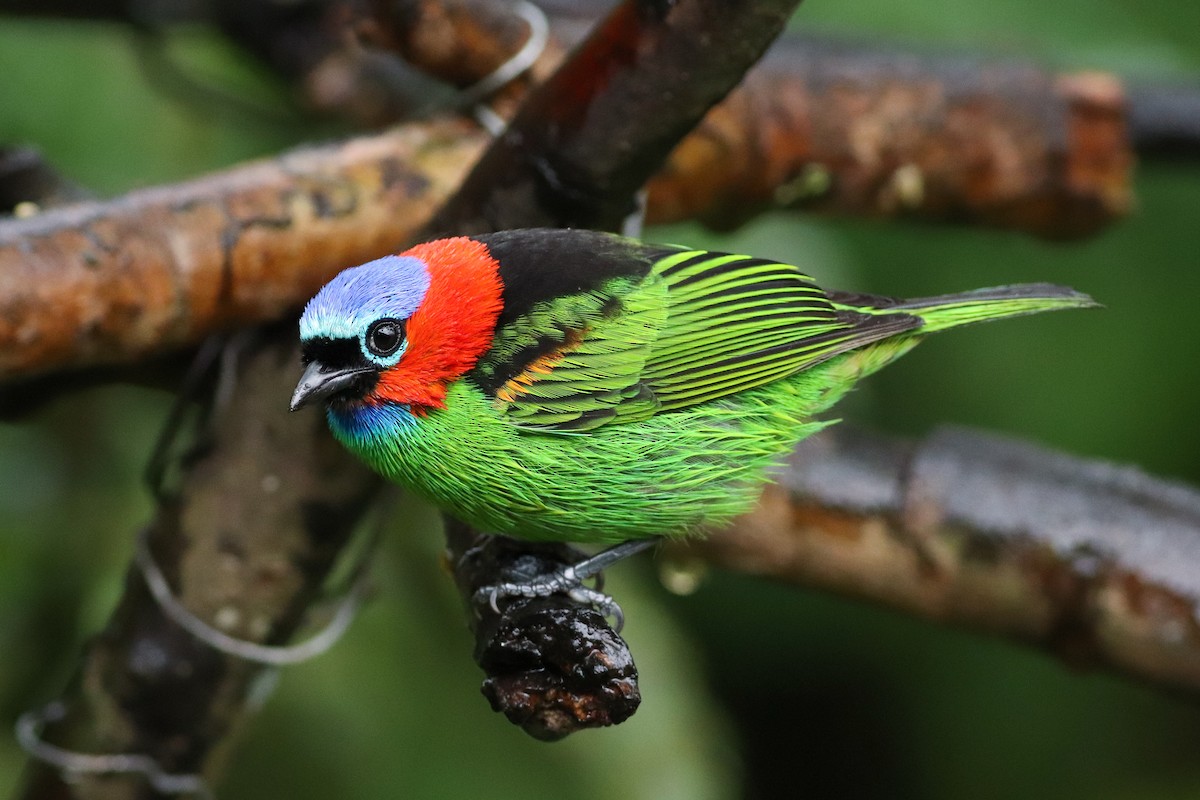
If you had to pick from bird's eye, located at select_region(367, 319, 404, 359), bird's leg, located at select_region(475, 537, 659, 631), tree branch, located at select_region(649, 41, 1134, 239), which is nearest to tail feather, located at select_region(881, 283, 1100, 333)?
bird's leg, located at select_region(475, 537, 659, 631)

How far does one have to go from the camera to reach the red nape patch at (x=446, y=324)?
2.20 meters

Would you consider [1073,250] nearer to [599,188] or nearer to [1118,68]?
[1118,68]

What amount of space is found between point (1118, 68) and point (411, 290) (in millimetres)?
3366

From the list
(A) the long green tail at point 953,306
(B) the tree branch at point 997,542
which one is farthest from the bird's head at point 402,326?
(B) the tree branch at point 997,542

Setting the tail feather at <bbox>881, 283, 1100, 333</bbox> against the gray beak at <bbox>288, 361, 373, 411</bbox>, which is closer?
the gray beak at <bbox>288, 361, 373, 411</bbox>

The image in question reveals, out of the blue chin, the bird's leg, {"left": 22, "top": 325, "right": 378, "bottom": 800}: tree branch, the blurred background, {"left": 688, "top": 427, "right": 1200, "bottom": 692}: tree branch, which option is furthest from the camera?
the blurred background

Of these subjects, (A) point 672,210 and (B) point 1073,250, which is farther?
(B) point 1073,250

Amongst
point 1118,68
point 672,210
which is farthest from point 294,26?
point 1118,68

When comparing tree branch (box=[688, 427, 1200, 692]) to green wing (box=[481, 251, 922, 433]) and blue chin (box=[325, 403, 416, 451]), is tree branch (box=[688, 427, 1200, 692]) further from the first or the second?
blue chin (box=[325, 403, 416, 451])

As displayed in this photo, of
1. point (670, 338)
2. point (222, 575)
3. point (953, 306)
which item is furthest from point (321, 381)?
point (953, 306)

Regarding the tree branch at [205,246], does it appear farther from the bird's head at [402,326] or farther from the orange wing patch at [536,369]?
the orange wing patch at [536,369]

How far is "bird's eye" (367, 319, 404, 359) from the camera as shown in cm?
218

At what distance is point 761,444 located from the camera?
8.10 feet

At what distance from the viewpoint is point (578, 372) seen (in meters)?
2.32
